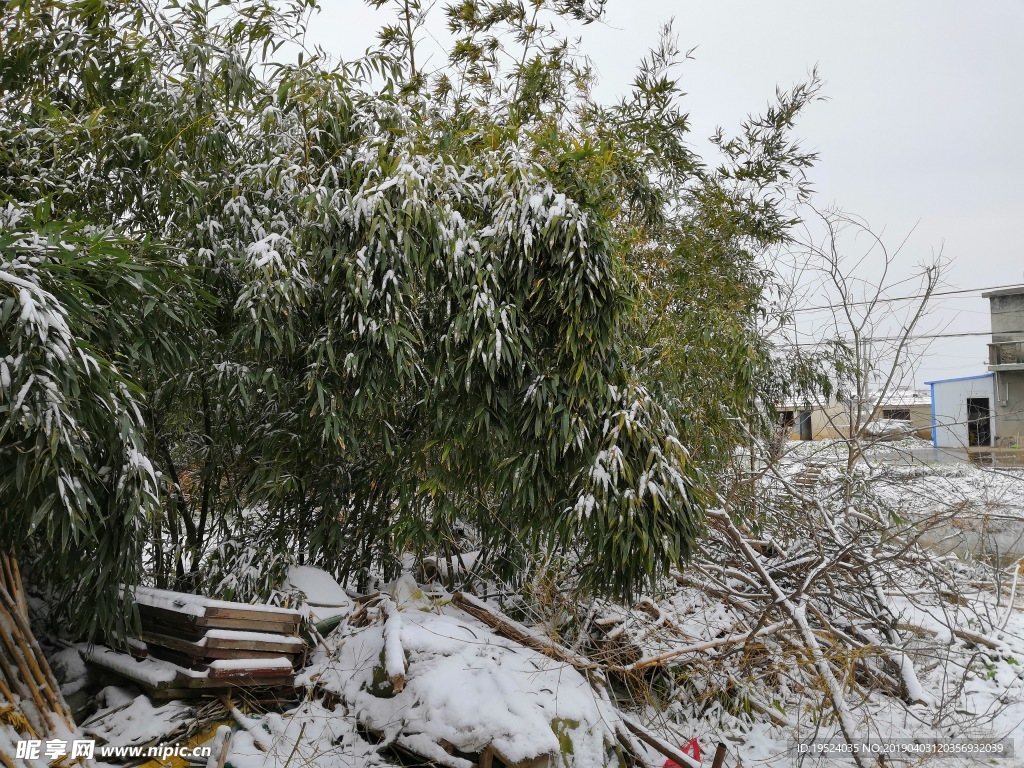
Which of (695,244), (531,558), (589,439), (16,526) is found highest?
(695,244)

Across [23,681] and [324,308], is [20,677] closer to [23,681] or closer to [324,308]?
[23,681]

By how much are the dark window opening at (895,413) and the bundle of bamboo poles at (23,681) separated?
447 centimetres

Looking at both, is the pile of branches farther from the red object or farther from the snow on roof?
the snow on roof

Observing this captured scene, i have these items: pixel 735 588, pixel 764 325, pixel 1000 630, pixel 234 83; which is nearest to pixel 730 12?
pixel 764 325

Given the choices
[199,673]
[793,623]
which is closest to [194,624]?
[199,673]

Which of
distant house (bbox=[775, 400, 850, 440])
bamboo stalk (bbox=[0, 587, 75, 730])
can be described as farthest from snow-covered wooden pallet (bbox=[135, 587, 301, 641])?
distant house (bbox=[775, 400, 850, 440])

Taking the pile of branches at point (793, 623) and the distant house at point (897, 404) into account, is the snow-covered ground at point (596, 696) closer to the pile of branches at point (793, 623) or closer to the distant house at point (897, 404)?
the pile of branches at point (793, 623)

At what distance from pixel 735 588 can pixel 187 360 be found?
3012 millimetres

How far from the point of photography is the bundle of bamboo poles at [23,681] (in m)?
2.19

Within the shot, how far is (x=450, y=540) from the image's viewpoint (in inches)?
143

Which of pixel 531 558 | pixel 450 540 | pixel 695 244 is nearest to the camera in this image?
pixel 531 558

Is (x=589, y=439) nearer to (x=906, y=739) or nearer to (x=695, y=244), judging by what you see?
(x=906, y=739)

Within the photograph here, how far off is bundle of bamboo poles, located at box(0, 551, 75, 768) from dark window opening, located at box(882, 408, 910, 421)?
4475 millimetres

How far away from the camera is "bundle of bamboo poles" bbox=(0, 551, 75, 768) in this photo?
2.19 meters
